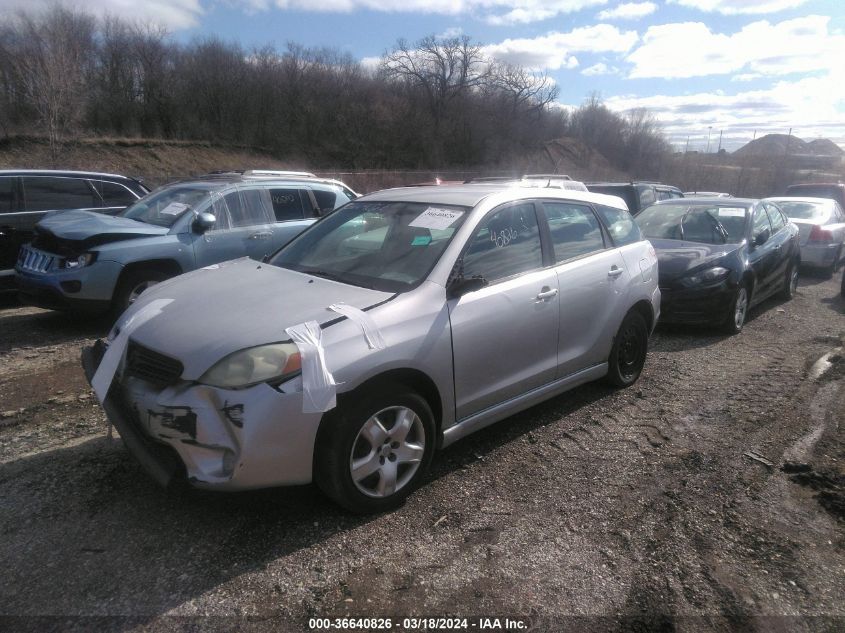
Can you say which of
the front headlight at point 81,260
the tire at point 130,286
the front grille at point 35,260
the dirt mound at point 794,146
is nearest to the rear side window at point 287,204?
the tire at point 130,286

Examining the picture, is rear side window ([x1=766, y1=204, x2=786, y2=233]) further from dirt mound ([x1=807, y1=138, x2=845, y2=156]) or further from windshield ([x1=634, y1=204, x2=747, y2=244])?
dirt mound ([x1=807, y1=138, x2=845, y2=156])

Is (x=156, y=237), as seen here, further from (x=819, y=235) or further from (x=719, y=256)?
(x=819, y=235)

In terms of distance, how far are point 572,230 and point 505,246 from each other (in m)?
0.88

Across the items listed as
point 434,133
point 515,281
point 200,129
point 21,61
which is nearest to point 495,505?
point 515,281

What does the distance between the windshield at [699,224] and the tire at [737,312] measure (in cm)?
76

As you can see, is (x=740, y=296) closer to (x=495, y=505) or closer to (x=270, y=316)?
(x=495, y=505)

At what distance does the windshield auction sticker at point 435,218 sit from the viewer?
149 inches

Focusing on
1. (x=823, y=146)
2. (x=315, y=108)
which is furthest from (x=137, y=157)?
(x=823, y=146)

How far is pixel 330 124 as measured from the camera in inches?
2083

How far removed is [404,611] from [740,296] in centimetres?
619

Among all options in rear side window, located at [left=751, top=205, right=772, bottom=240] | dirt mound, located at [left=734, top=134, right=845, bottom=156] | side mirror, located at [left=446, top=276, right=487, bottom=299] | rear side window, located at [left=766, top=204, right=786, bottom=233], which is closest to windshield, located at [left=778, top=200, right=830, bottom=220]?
rear side window, located at [left=766, top=204, right=786, bottom=233]

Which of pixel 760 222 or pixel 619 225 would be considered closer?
pixel 619 225

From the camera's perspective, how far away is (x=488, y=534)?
10.1 feet

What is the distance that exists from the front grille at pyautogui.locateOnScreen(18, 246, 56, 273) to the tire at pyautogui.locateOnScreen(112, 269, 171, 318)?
72cm
